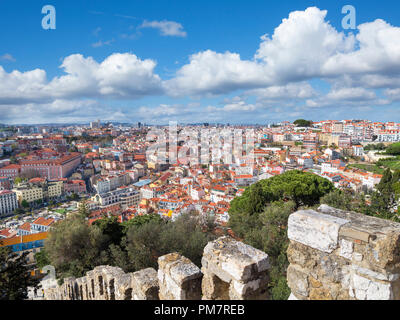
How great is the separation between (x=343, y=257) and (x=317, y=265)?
277 millimetres

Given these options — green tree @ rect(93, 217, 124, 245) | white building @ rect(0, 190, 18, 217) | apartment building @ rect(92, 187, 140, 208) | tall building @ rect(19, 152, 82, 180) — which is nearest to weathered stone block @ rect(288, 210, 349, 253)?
green tree @ rect(93, 217, 124, 245)

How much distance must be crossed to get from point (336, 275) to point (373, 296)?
317 mm

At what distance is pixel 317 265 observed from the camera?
2561 millimetres

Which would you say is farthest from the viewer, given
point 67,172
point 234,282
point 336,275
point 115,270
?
point 67,172

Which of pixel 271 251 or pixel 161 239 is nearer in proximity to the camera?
pixel 271 251

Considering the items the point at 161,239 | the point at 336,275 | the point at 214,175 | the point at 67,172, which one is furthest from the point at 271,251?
the point at 67,172

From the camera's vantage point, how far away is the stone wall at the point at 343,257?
2.21 m

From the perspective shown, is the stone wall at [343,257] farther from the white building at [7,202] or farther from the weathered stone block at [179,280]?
the white building at [7,202]

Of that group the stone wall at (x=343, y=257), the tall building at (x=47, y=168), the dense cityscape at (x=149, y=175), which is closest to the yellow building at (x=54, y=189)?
the dense cityscape at (x=149, y=175)

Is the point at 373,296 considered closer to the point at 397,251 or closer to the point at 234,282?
the point at 397,251

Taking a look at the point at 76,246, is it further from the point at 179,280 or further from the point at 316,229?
A: the point at 316,229

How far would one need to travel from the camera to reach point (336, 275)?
245cm

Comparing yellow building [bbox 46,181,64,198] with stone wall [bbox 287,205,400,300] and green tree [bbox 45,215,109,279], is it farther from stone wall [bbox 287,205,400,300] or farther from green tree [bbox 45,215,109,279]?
stone wall [bbox 287,205,400,300]

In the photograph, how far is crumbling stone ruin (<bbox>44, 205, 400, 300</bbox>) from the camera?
223cm
